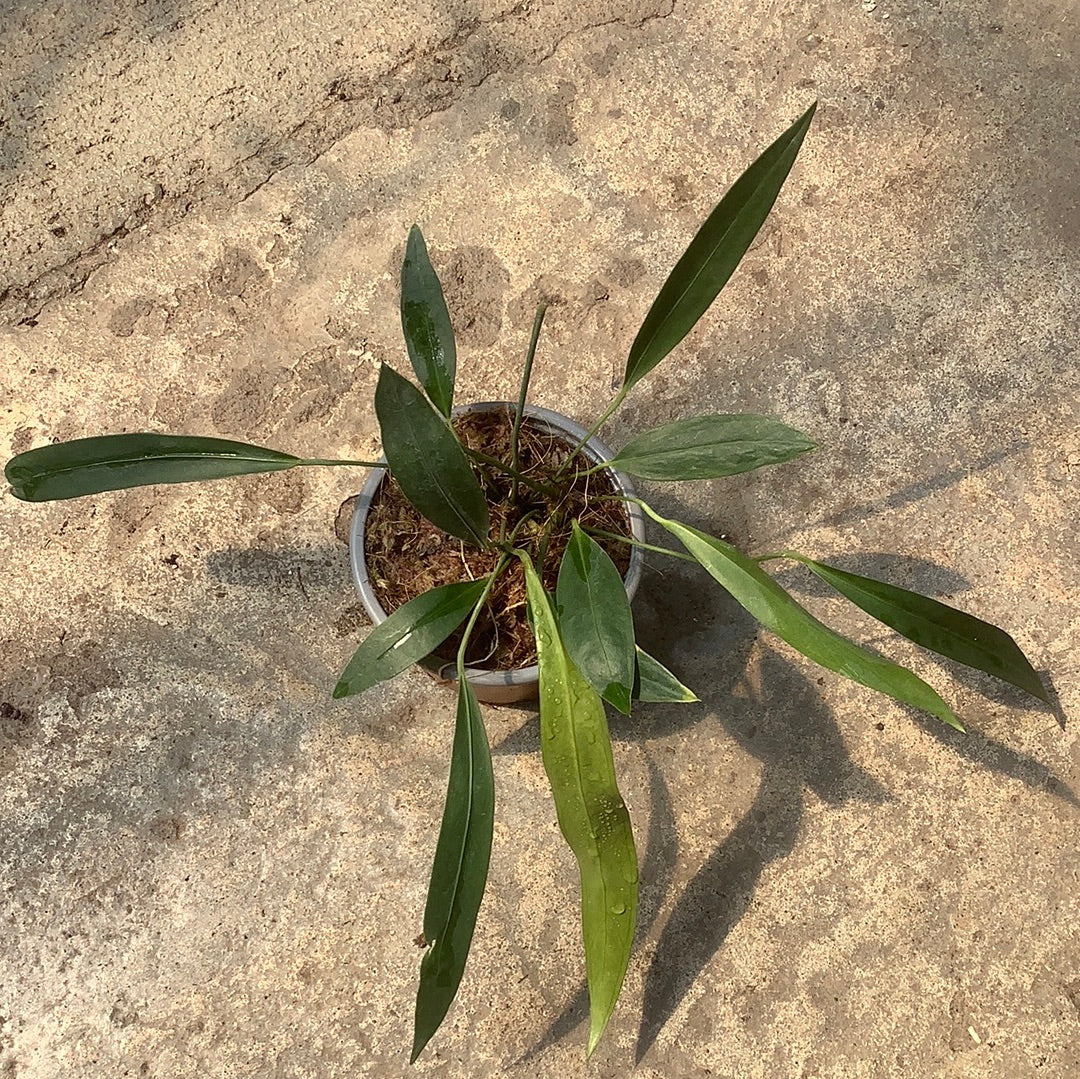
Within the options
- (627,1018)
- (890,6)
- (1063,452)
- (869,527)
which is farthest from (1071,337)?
(627,1018)

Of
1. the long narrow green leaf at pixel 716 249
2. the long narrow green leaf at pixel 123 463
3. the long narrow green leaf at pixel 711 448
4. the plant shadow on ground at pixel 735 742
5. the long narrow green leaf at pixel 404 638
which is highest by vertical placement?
the long narrow green leaf at pixel 123 463

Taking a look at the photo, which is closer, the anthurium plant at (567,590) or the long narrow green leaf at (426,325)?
the anthurium plant at (567,590)

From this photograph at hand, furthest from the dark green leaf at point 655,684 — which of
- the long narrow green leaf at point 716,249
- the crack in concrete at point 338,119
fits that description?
the crack in concrete at point 338,119

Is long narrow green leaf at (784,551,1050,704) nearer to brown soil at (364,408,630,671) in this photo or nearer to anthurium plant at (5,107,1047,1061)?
anthurium plant at (5,107,1047,1061)

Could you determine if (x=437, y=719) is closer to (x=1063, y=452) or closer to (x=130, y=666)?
(x=130, y=666)

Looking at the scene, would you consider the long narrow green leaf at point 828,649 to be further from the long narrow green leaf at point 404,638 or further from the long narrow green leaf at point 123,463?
the long narrow green leaf at point 123,463

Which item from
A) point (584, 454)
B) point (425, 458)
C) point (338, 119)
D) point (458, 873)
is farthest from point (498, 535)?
point (338, 119)

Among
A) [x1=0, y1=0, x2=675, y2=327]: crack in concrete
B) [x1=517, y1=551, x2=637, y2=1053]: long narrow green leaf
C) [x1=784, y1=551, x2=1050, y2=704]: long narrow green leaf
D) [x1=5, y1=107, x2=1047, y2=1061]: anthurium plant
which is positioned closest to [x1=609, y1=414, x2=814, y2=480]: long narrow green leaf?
[x1=5, y1=107, x2=1047, y2=1061]: anthurium plant
